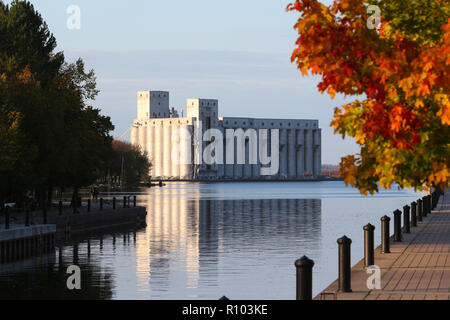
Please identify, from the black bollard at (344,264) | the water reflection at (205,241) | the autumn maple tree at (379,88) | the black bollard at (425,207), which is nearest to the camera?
the autumn maple tree at (379,88)

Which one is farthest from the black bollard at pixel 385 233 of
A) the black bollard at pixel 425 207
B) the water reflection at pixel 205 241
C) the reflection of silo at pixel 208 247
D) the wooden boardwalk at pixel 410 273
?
the black bollard at pixel 425 207

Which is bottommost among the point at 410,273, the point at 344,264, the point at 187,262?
the point at 187,262

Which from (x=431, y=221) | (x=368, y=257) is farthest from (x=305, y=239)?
(x=368, y=257)

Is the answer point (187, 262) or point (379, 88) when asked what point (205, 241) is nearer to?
point (187, 262)

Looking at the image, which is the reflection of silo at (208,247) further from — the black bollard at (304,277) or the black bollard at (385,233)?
the black bollard at (304,277)

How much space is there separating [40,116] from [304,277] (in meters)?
42.3

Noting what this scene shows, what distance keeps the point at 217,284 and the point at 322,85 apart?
15.0 metres

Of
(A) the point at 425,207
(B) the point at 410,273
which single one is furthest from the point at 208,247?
(B) the point at 410,273

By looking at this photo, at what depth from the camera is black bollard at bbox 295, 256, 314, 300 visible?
14.9 meters

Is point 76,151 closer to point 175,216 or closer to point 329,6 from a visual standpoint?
point 175,216

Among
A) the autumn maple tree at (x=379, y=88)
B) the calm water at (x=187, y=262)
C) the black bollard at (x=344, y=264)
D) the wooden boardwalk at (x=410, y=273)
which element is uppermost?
the autumn maple tree at (x=379, y=88)

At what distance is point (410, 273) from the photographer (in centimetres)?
2083

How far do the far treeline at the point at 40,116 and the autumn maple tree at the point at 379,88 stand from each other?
36169 mm

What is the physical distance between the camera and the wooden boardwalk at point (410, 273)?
1728 cm
